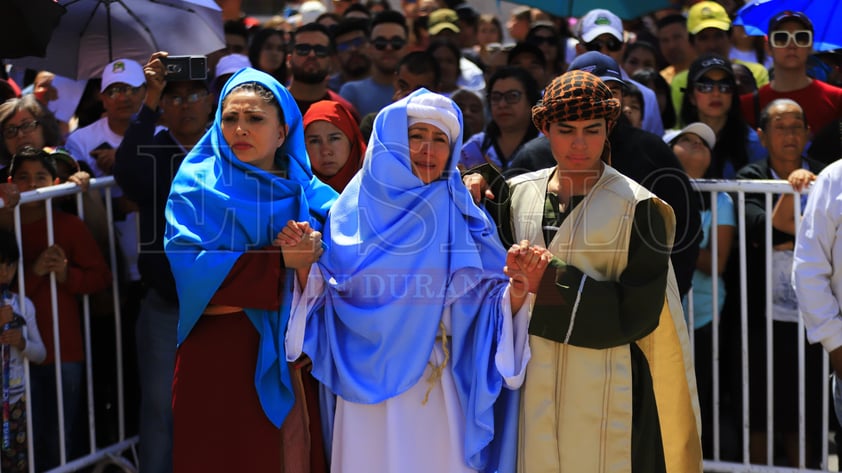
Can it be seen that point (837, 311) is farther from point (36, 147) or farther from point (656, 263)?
point (36, 147)

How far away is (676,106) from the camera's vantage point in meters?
7.57

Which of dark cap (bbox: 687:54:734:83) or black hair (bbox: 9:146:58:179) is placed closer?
black hair (bbox: 9:146:58:179)

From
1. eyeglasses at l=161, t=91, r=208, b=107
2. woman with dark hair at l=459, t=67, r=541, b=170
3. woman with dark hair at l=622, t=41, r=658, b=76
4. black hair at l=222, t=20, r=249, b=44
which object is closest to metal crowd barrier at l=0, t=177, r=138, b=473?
eyeglasses at l=161, t=91, r=208, b=107

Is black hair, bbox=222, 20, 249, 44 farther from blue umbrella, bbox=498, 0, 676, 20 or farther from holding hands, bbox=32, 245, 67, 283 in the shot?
holding hands, bbox=32, 245, 67, 283

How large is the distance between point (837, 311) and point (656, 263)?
103 cm

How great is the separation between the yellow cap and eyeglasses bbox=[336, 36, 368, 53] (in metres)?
2.44

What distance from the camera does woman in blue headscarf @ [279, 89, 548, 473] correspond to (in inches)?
173

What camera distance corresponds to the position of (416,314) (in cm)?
441

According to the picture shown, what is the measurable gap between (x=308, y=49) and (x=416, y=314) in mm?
3144

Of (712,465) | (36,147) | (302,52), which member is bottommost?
(712,465)

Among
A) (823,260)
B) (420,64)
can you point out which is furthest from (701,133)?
(420,64)

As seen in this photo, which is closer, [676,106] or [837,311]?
[837,311]

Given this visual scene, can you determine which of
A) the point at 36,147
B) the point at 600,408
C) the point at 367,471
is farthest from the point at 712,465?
the point at 36,147

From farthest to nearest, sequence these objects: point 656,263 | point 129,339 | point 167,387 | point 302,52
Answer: point 302,52, point 129,339, point 167,387, point 656,263
